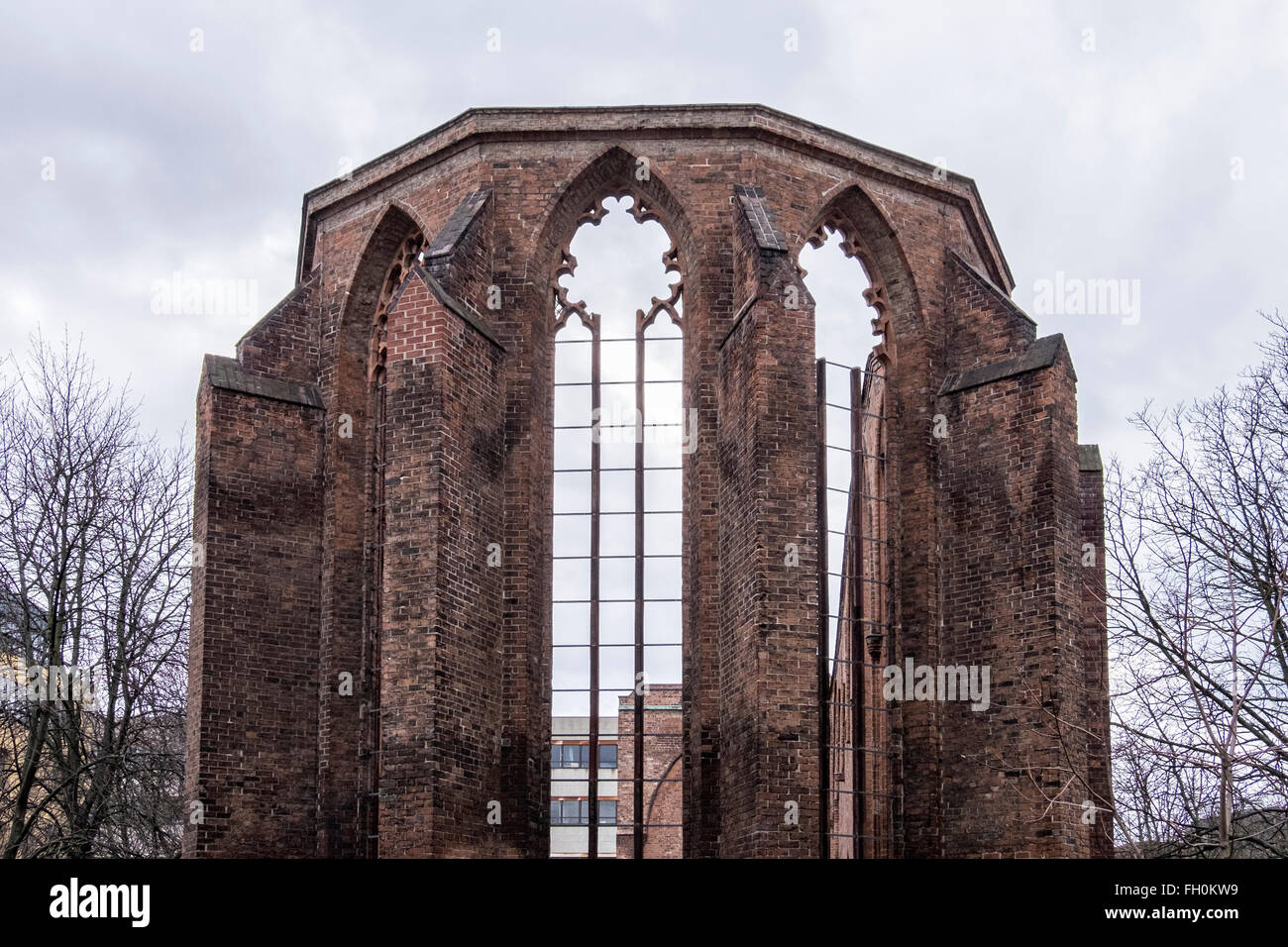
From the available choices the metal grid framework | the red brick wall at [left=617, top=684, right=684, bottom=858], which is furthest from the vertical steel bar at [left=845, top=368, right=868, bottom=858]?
the red brick wall at [left=617, top=684, right=684, bottom=858]

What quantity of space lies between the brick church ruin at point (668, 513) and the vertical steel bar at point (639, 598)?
→ 0.04 m

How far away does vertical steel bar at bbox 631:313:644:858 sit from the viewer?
16.6 m

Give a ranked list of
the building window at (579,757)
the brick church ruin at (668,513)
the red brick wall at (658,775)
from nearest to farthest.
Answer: the brick church ruin at (668,513) → the red brick wall at (658,775) → the building window at (579,757)

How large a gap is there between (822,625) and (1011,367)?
3234 millimetres

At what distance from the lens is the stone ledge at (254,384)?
17.9 meters

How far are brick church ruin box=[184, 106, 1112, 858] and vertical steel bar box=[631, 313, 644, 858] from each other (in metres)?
0.04

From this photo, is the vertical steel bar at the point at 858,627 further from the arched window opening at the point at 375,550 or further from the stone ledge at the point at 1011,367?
the arched window opening at the point at 375,550

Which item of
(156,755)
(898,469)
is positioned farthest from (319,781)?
(898,469)

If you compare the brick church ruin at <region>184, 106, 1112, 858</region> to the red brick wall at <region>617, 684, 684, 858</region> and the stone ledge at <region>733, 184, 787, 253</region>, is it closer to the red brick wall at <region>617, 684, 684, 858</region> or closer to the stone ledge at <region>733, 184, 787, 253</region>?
the stone ledge at <region>733, 184, 787, 253</region>

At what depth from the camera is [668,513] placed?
17.5 m

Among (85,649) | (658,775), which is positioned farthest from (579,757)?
(85,649)

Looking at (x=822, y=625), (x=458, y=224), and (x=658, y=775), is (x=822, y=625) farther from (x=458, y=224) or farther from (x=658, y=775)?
(x=658, y=775)

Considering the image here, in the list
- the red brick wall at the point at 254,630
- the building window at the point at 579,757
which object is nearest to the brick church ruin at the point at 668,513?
the red brick wall at the point at 254,630
